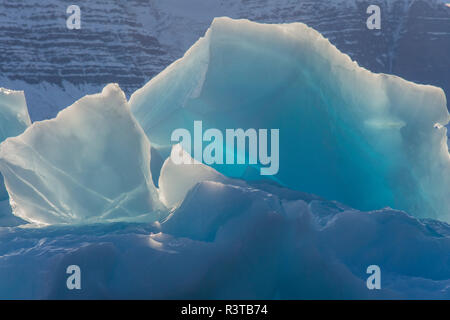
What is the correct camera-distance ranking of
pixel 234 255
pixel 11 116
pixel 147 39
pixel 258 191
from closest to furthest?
pixel 234 255 → pixel 258 191 → pixel 11 116 → pixel 147 39

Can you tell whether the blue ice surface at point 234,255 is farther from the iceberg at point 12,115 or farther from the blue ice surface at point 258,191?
the iceberg at point 12,115

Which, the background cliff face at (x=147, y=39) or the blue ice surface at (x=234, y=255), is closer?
the blue ice surface at (x=234, y=255)

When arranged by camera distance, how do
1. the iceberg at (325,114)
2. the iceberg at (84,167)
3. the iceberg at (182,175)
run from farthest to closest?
1. the iceberg at (325,114)
2. the iceberg at (182,175)
3. the iceberg at (84,167)

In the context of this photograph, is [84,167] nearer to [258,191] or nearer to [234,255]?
[258,191]

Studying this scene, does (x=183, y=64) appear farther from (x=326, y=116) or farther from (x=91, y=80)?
(x=91, y=80)

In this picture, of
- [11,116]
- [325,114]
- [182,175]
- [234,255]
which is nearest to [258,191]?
[234,255]

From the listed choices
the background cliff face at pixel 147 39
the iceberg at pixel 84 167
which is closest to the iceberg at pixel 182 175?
the iceberg at pixel 84 167
